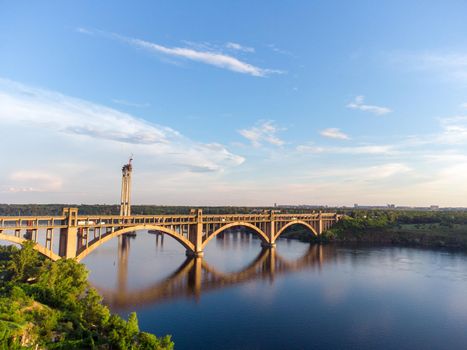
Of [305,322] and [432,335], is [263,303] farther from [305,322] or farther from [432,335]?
[432,335]

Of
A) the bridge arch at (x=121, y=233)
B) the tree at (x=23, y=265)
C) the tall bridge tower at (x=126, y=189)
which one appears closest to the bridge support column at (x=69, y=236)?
the bridge arch at (x=121, y=233)

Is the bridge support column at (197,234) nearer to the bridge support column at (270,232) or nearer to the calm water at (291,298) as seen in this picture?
the calm water at (291,298)

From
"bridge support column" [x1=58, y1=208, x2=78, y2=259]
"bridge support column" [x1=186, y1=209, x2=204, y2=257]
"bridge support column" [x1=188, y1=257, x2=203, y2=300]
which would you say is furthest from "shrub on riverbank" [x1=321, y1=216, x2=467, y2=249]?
"bridge support column" [x1=58, y1=208, x2=78, y2=259]

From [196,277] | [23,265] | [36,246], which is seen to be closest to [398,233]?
[196,277]

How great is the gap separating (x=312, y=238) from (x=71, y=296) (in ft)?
263

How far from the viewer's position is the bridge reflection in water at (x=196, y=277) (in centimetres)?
4055

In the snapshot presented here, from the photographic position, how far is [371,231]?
102 m

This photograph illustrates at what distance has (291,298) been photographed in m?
42.5

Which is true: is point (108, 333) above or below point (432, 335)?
above

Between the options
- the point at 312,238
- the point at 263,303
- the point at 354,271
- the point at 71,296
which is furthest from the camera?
the point at 312,238

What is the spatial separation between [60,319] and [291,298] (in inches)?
1072

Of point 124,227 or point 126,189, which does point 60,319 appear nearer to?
point 124,227

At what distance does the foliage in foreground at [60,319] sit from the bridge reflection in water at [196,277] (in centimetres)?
940

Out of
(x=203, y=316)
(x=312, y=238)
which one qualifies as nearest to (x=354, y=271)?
(x=203, y=316)
